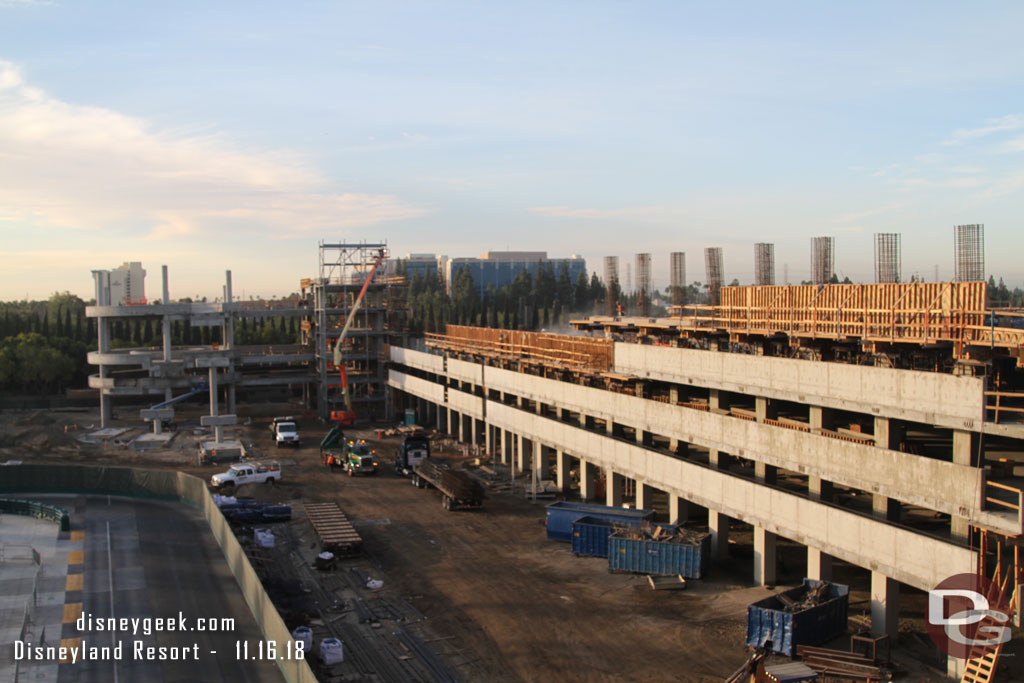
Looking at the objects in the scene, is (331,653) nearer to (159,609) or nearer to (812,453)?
(159,609)

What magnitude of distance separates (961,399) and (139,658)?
24601mm

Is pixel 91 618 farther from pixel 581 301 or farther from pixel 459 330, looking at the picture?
pixel 581 301

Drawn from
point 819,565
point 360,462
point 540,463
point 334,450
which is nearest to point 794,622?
point 819,565

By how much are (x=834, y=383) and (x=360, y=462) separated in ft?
107

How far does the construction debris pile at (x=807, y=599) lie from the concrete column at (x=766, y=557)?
4.05 metres

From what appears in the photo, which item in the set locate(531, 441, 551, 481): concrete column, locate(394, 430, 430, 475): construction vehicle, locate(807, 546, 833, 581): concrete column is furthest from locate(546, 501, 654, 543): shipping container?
locate(394, 430, 430, 475): construction vehicle

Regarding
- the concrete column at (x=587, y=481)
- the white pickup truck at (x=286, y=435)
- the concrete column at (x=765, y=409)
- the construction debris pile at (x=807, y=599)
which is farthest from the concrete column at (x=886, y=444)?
the white pickup truck at (x=286, y=435)

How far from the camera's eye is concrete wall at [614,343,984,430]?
2262 centimetres

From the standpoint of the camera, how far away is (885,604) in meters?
24.5

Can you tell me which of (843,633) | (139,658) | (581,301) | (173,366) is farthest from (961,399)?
(581,301)

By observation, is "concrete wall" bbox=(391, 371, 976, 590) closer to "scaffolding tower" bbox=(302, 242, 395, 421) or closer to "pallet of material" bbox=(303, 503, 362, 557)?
"pallet of material" bbox=(303, 503, 362, 557)

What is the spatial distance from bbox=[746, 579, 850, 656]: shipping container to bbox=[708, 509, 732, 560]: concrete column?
282 inches

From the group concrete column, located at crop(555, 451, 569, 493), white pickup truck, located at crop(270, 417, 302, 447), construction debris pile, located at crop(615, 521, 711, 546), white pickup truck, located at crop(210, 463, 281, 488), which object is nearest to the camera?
construction debris pile, located at crop(615, 521, 711, 546)

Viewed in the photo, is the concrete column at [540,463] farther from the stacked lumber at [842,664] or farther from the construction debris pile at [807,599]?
the stacked lumber at [842,664]
